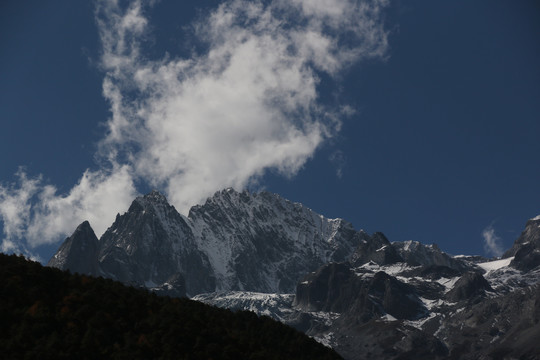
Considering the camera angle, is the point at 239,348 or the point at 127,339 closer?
the point at 127,339

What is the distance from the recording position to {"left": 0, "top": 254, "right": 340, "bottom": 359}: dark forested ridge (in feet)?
509

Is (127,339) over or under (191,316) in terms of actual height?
under

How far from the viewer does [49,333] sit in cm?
16112

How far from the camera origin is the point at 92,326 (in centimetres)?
16688

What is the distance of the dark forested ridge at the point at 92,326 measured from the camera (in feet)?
509

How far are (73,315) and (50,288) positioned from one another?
19.0m

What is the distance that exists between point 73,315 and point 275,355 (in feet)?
165

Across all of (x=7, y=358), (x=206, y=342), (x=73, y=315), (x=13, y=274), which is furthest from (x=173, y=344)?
(x=13, y=274)

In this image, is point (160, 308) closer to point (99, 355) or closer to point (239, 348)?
point (239, 348)

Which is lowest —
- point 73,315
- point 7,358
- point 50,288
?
point 7,358

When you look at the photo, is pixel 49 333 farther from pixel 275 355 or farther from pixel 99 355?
pixel 275 355

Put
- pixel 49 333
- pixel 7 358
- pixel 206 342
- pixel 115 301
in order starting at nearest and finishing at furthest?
1. pixel 7 358
2. pixel 49 333
3. pixel 206 342
4. pixel 115 301

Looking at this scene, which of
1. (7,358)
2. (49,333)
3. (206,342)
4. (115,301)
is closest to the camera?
(7,358)

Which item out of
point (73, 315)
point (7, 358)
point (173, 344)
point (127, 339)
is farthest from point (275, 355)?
point (7, 358)
